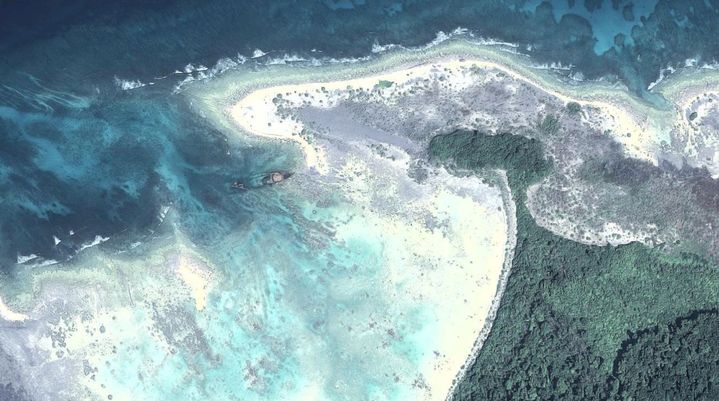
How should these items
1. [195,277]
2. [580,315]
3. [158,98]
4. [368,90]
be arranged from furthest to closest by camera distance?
[158,98], [368,90], [195,277], [580,315]

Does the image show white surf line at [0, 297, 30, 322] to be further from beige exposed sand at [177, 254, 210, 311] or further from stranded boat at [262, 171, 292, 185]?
stranded boat at [262, 171, 292, 185]

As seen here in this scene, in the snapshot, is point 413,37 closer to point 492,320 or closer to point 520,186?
point 520,186

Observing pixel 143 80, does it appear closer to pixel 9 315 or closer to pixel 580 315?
pixel 9 315

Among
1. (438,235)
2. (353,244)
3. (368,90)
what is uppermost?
(368,90)

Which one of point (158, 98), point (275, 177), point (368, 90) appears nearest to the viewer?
point (275, 177)

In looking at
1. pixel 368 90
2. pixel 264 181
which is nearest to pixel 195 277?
pixel 264 181

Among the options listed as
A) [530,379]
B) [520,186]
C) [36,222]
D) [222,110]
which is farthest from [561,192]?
[36,222]

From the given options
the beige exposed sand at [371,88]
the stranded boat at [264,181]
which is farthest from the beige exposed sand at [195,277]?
the beige exposed sand at [371,88]

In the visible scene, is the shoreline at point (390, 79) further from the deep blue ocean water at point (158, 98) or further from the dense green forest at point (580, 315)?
the dense green forest at point (580, 315)
